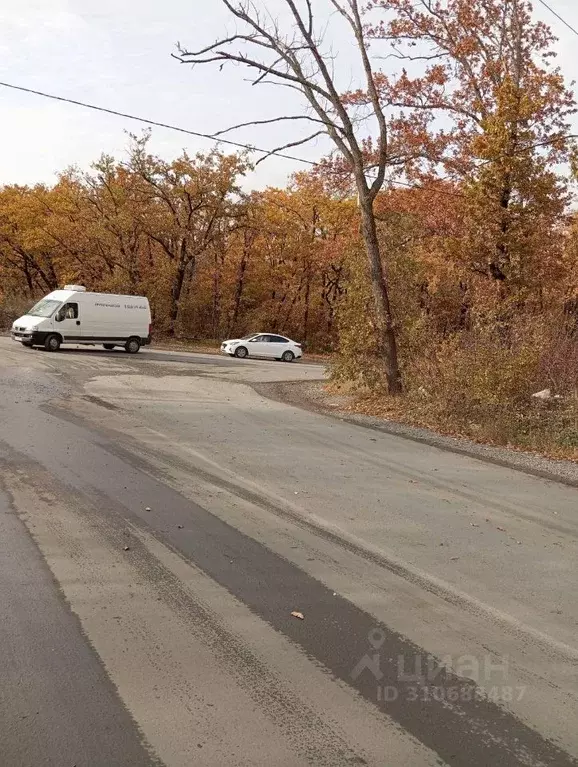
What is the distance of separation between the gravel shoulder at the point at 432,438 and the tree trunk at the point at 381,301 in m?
1.30

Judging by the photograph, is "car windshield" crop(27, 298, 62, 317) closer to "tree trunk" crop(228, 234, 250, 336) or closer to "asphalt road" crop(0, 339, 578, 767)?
"asphalt road" crop(0, 339, 578, 767)

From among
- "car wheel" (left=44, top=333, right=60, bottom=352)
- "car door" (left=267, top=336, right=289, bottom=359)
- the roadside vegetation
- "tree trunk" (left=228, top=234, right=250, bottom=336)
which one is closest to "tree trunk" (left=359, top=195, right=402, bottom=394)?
the roadside vegetation

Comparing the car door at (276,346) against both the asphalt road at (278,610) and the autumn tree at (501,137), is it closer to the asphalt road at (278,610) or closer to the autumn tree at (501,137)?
the autumn tree at (501,137)

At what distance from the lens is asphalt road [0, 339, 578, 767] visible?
3.11 meters

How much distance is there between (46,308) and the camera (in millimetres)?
26000

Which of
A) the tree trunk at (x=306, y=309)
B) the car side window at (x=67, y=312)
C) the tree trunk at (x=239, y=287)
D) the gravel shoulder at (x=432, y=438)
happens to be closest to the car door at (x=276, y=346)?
the car side window at (x=67, y=312)

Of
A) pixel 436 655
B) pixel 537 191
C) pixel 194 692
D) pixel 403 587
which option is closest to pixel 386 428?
pixel 403 587

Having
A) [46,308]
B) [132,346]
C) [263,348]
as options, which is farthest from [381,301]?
[263,348]

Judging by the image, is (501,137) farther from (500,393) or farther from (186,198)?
(186,198)

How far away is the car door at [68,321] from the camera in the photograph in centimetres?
2556

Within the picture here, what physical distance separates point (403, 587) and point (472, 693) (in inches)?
57.4

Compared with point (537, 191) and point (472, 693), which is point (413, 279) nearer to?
Answer: point (537, 191)

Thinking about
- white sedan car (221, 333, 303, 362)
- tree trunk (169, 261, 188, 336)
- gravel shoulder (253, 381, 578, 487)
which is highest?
tree trunk (169, 261, 188, 336)

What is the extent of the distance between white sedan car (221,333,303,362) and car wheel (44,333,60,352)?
11465 millimetres
